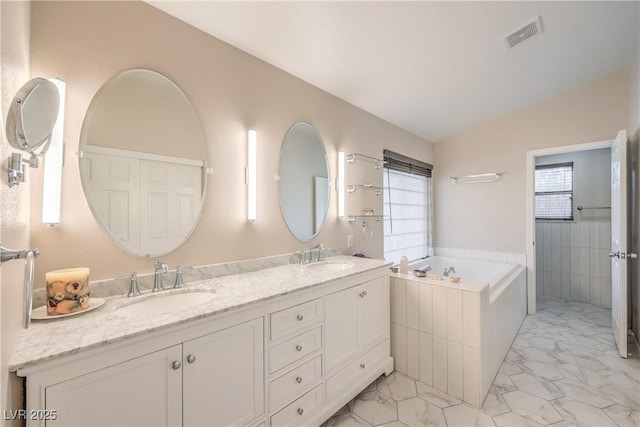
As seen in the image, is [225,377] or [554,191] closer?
[225,377]

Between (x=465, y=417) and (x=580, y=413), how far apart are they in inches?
29.0

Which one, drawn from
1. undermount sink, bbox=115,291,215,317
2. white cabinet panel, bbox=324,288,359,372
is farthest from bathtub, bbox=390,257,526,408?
undermount sink, bbox=115,291,215,317

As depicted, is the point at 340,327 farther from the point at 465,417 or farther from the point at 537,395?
the point at 537,395

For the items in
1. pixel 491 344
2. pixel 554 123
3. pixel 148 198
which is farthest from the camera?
pixel 554 123

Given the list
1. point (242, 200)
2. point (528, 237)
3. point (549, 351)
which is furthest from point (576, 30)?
point (242, 200)

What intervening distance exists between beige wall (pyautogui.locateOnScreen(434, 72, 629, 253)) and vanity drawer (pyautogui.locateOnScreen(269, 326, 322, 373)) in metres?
3.17

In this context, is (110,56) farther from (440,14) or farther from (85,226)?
(440,14)

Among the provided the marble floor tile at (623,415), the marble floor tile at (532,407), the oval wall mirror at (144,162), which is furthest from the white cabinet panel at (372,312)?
the marble floor tile at (623,415)

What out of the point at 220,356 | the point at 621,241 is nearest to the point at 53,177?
the point at 220,356

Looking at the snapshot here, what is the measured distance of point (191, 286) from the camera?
153 cm

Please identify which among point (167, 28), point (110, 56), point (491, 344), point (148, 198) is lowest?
point (491, 344)

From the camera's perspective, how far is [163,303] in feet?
4.63

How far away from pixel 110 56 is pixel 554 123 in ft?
14.1

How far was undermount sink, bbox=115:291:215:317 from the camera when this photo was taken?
1.30 m
